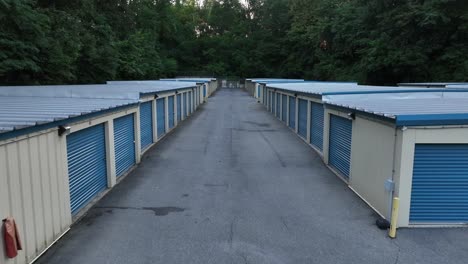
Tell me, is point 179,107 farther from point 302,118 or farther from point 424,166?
point 424,166

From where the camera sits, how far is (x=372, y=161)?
9.23 metres

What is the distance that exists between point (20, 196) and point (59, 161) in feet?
4.85

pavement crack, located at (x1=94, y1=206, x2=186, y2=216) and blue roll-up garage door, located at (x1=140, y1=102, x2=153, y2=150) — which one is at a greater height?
blue roll-up garage door, located at (x1=140, y1=102, x2=153, y2=150)

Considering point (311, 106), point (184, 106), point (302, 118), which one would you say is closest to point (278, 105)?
point (184, 106)

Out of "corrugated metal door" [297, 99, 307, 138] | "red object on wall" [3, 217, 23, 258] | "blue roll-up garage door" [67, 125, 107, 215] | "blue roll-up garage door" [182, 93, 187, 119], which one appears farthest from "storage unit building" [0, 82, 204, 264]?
"blue roll-up garage door" [182, 93, 187, 119]

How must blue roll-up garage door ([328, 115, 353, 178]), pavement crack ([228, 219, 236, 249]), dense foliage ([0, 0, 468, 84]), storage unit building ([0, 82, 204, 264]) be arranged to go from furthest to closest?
1. dense foliage ([0, 0, 468, 84])
2. blue roll-up garage door ([328, 115, 353, 178])
3. pavement crack ([228, 219, 236, 249])
4. storage unit building ([0, 82, 204, 264])

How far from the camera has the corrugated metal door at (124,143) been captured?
11.7m

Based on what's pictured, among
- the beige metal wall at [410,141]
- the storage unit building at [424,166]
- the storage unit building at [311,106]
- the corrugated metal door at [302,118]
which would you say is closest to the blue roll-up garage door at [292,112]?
the storage unit building at [311,106]

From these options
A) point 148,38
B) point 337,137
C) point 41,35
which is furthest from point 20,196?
point 148,38

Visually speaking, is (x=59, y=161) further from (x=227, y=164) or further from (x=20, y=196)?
(x=227, y=164)

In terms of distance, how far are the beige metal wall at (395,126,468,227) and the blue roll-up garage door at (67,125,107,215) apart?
681cm

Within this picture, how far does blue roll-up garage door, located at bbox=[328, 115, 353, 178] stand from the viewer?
38.3 feet

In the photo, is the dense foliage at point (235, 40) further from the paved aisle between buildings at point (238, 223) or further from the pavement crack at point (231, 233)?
the pavement crack at point (231, 233)

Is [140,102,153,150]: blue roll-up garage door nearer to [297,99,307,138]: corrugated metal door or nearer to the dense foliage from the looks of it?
[297,99,307,138]: corrugated metal door
